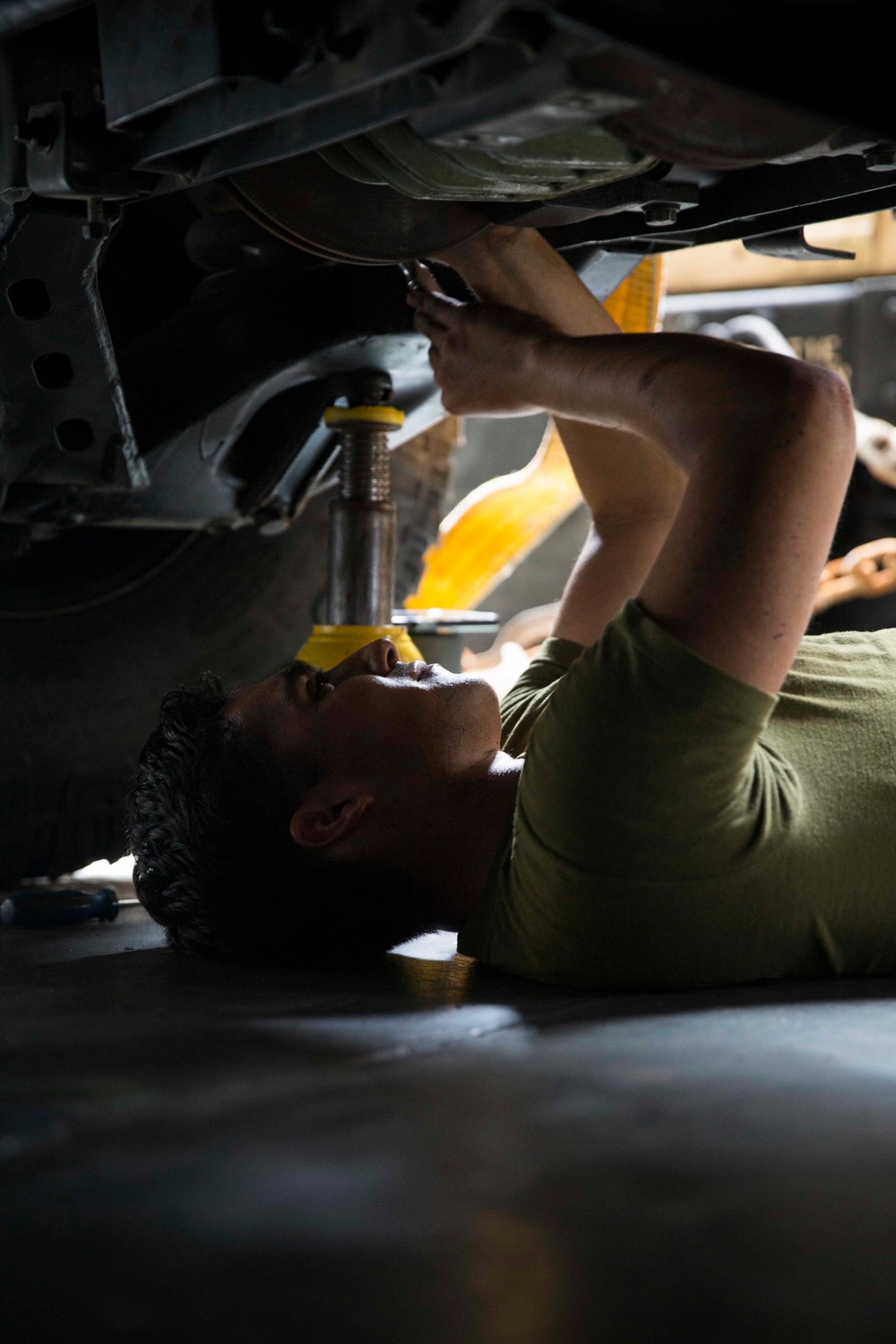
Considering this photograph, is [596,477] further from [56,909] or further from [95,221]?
[56,909]

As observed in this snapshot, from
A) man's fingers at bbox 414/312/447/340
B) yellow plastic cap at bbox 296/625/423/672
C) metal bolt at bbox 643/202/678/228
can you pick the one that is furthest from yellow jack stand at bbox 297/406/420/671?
metal bolt at bbox 643/202/678/228

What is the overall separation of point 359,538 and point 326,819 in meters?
0.65

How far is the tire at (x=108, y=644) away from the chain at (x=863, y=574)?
7.02 ft

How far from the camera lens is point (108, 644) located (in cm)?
208

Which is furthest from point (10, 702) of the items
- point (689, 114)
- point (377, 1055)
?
point (689, 114)

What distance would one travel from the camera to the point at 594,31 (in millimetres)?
844

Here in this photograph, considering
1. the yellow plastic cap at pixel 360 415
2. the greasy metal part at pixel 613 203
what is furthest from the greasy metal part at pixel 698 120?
the yellow plastic cap at pixel 360 415

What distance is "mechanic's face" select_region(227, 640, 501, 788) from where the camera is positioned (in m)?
1.38

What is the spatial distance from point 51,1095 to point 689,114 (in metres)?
0.82

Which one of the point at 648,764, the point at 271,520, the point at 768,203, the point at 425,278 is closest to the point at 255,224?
the point at 425,278

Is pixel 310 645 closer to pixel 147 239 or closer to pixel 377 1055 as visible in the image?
pixel 147 239

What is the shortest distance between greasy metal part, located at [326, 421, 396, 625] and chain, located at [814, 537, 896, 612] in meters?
2.27

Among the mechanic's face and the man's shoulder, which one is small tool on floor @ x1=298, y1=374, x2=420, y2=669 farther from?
the mechanic's face

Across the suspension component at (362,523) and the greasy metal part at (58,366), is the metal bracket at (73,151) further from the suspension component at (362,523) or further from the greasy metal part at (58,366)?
the suspension component at (362,523)
